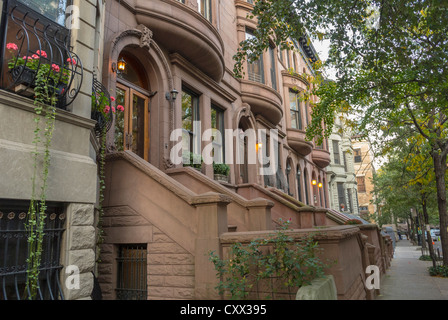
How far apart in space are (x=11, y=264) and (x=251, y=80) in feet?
46.9

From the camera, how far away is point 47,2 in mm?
5188

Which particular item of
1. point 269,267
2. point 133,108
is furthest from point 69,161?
point 133,108

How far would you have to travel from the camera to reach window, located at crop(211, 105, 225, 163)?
13258 millimetres

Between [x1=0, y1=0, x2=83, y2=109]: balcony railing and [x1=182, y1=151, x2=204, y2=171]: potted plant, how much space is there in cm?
547

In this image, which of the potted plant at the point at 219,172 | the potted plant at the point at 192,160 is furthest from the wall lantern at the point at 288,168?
the potted plant at the point at 192,160

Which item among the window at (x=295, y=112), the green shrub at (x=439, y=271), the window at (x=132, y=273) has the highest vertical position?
the window at (x=295, y=112)

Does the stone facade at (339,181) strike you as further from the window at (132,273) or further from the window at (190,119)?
the window at (132,273)

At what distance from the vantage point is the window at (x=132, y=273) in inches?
243

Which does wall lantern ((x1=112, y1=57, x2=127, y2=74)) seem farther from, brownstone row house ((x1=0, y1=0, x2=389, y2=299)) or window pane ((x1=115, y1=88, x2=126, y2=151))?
window pane ((x1=115, y1=88, x2=126, y2=151))

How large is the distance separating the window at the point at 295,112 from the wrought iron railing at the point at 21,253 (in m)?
20.3

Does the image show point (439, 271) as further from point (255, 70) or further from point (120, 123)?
point (120, 123)

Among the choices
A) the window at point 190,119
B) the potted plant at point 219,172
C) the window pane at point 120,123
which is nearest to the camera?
the window pane at point 120,123

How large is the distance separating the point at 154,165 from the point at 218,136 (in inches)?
184

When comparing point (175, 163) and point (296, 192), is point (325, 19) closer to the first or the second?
point (175, 163)
